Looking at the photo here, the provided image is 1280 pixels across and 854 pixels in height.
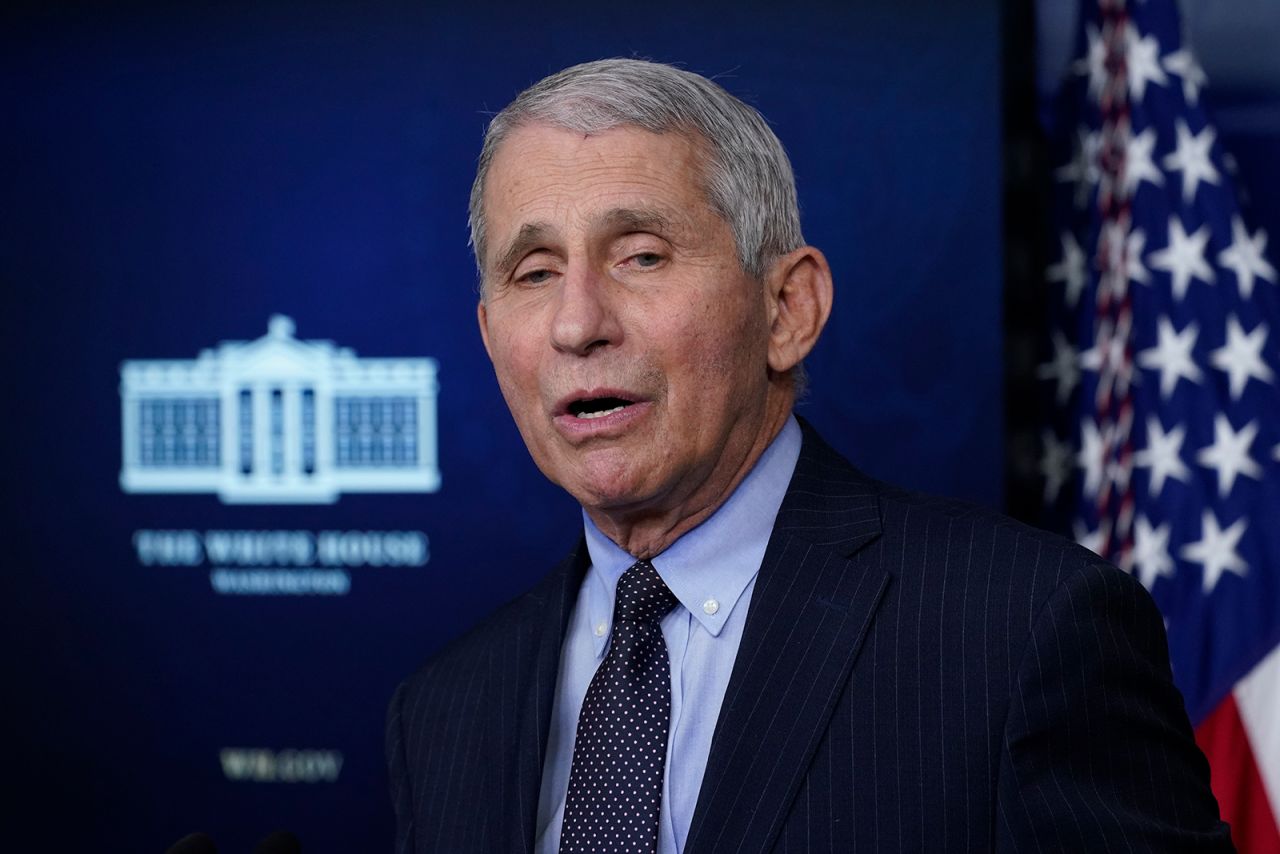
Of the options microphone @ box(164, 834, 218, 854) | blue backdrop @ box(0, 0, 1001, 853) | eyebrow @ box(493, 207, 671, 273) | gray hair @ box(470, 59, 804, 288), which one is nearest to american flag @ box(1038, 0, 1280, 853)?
blue backdrop @ box(0, 0, 1001, 853)

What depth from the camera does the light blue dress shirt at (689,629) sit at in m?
1.55

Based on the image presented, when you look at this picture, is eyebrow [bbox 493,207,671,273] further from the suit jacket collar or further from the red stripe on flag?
the red stripe on flag

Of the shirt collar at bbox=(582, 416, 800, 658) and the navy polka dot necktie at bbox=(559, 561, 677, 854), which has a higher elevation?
the shirt collar at bbox=(582, 416, 800, 658)

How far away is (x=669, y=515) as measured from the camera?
1.67 meters

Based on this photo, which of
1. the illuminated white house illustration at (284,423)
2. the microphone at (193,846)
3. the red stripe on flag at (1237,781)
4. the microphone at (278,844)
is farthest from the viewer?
the illuminated white house illustration at (284,423)

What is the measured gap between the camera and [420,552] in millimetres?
3102

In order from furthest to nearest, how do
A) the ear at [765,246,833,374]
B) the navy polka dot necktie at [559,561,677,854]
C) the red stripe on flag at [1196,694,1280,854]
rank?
the red stripe on flag at [1196,694,1280,854] < the ear at [765,246,833,374] < the navy polka dot necktie at [559,561,677,854]

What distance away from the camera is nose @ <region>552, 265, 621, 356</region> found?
154 centimetres

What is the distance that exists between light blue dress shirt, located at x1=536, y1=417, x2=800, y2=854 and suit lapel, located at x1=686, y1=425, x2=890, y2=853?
0.04m

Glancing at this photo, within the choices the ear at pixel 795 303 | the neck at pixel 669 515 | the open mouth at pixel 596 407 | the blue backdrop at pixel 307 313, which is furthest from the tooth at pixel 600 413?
the blue backdrop at pixel 307 313

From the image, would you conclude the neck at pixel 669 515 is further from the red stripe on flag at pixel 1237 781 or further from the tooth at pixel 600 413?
the red stripe on flag at pixel 1237 781

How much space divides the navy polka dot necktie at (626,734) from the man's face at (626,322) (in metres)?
0.12

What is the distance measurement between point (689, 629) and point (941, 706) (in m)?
0.32

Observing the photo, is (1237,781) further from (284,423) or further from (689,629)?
(284,423)
